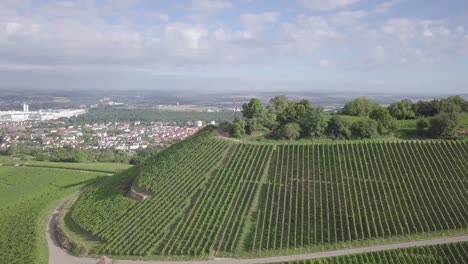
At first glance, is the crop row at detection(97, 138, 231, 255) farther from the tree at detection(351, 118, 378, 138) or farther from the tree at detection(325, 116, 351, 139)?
the tree at detection(351, 118, 378, 138)

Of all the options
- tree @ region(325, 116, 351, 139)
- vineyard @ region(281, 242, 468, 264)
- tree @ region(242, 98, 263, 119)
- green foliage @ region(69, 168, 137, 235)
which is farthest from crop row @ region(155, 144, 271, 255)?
tree @ region(325, 116, 351, 139)

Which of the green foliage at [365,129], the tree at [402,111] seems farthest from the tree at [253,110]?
the tree at [402,111]

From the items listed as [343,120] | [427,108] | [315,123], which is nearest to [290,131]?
[315,123]

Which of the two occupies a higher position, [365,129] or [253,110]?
[253,110]

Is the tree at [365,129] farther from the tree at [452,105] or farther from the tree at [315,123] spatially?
the tree at [452,105]

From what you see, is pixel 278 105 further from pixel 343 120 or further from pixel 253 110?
pixel 343 120

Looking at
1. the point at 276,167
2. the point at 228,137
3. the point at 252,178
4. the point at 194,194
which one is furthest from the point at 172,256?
the point at 228,137

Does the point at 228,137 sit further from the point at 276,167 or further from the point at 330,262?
the point at 330,262
